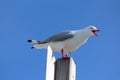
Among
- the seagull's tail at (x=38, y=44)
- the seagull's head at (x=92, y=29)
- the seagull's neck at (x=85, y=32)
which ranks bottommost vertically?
the seagull's tail at (x=38, y=44)

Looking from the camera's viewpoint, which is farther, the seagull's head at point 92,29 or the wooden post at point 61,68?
the seagull's head at point 92,29

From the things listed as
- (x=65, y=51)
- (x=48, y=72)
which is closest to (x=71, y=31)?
(x=65, y=51)

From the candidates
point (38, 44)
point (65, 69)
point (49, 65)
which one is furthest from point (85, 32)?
point (49, 65)

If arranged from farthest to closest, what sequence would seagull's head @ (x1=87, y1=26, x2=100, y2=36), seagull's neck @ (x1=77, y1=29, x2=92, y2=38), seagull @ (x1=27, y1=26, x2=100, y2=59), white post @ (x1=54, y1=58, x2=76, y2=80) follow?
1. seagull's head @ (x1=87, y1=26, x2=100, y2=36)
2. seagull's neck @ (x1=77, y1=29, x2=92, y2=38)
3. seagull @ (x1=27, y1=26, x2=100, y2=59)
4. white post @ (x1=54, y1=58, x2=76, y2=80)

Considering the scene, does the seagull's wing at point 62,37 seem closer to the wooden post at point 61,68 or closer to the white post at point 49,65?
the wooden post at point 61,68

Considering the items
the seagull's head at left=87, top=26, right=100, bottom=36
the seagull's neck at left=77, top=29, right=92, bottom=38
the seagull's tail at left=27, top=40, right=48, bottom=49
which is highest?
the seagull's head at left=87, top=26, right=100, bottom=36

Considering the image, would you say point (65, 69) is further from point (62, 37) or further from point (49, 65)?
point (62, 37)

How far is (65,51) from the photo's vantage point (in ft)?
20.2

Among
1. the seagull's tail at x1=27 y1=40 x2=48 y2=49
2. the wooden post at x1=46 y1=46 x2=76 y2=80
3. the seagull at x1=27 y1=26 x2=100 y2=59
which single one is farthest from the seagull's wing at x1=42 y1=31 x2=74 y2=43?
the wooden post at x1=46 y1=46 x2=76 y2=80

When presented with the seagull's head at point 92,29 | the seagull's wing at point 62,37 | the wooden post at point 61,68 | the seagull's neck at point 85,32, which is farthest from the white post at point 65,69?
the seagull's head at point 92,29

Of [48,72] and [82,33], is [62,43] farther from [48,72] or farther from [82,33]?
[48,72]

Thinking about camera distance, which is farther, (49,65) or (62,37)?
(62,37)

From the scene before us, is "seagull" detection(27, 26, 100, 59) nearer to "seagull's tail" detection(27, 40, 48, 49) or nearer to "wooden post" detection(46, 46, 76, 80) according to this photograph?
"seagull's tail" detection(27, 40, 48, 49)

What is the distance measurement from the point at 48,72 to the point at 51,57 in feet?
1.03
